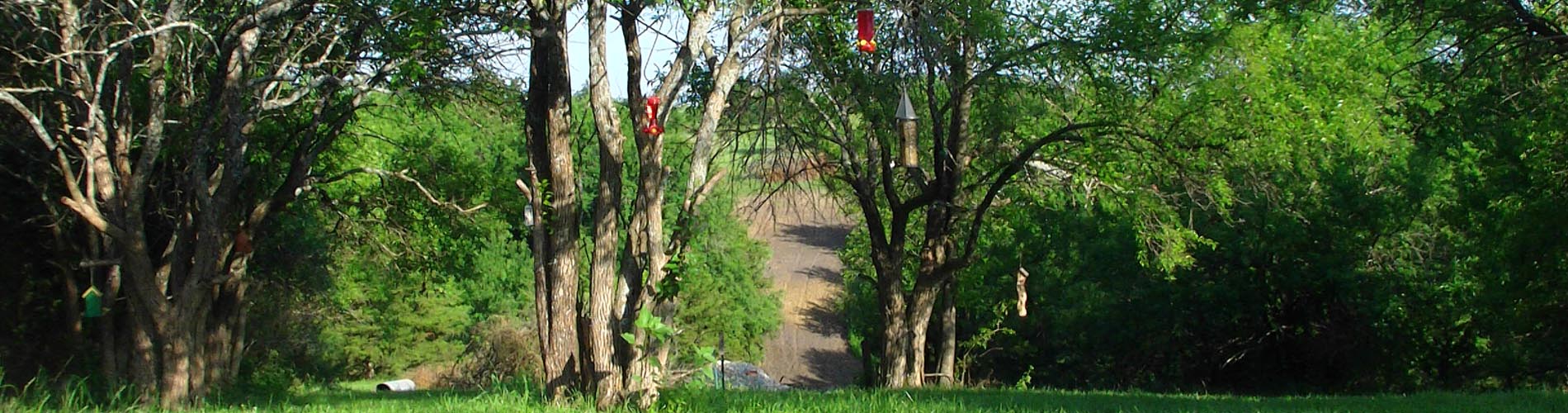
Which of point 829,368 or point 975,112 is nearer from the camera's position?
point 975,112

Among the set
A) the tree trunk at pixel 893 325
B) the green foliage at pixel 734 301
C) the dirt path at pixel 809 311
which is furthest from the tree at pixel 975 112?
the dirt path at pixel 809 311

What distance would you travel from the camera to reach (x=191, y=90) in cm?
1526

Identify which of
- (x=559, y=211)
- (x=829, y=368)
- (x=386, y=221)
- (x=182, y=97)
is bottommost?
(x=829, y=368)

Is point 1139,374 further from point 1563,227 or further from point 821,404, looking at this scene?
point 821,404

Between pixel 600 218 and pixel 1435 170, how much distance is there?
20782mm

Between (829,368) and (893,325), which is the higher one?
(893,325)

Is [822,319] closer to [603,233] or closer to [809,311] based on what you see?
[809,311]

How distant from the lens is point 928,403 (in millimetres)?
10898

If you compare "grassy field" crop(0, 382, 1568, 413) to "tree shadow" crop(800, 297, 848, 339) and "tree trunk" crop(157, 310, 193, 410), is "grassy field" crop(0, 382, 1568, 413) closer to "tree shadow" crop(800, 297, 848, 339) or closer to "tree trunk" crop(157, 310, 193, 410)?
"tree trunk" crop(157, 310, 193, 410)

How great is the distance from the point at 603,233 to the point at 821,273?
58.2 meters

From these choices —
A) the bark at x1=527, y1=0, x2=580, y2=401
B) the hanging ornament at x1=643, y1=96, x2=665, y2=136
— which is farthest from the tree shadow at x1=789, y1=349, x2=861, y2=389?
the hanging ornament at x1=643, y1=96, x2=665, y2=136

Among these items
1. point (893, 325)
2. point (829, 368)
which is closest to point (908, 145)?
point (893, 325)

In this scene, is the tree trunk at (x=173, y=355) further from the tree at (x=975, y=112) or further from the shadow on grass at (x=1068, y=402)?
the tree at (x=975, y=112)

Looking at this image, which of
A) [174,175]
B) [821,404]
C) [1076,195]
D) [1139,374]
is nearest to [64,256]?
[174,175]
